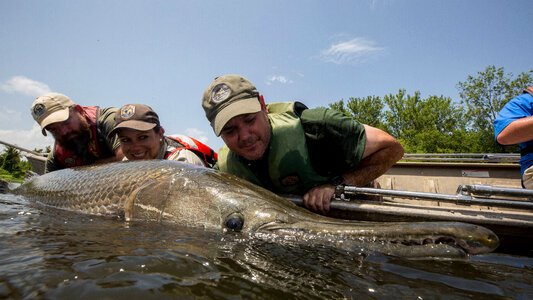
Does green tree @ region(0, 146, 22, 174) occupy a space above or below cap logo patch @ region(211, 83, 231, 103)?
below

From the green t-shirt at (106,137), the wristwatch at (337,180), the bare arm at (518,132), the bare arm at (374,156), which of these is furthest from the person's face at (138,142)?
the bare arm at (518,132)

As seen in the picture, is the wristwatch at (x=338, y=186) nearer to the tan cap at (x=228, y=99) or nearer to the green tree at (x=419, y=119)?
the tan cap at (x=228, y=99)

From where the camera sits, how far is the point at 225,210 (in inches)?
86.0

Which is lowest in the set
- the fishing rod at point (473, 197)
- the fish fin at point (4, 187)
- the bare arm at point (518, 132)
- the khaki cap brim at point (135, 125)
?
the fish fin at point (4, 187)

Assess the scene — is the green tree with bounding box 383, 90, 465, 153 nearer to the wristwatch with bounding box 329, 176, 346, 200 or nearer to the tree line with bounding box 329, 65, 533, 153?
the tree line with bounding box 329, 65, 533, 153

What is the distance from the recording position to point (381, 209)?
93.0 inches

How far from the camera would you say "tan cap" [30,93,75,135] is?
4273 mm

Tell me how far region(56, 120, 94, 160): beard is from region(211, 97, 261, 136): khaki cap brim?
2938mm

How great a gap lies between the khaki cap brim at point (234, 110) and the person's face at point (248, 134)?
0.06 metres

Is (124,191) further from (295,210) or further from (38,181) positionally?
(38,181)

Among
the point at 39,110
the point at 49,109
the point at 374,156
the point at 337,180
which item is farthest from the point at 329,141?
the point at 39,110

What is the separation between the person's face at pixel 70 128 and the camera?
436cm

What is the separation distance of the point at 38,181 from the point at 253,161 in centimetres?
325

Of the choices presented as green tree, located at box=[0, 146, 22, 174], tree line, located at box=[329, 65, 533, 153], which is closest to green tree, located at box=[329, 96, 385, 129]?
tree line, located at box=[329, 65, 533, 153]
